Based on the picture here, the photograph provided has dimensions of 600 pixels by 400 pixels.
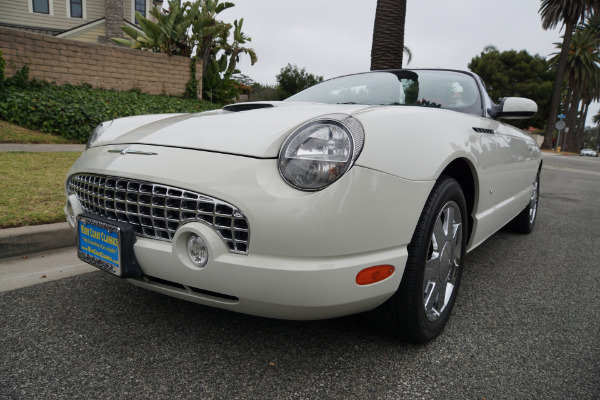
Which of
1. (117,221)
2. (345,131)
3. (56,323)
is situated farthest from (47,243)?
(345,131)

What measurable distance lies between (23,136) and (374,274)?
789 cm

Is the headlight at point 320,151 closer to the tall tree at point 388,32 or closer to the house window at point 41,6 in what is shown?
the tall tree at point 388,32

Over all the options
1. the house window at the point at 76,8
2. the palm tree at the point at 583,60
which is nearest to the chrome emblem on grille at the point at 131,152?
the house window at the point at 76,8

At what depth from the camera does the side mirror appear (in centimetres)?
281

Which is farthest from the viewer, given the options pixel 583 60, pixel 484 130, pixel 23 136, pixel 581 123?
pixel 581 123

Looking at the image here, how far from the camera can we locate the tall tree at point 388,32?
6.73 m

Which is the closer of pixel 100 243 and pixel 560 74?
pixel 100 243

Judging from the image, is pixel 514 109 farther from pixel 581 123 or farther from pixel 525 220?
pixel 581 123

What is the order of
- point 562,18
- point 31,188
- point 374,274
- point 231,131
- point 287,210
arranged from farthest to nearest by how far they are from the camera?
point 562,18 → point 31,188 → point 231,131 → point 374,274 → point 287,210

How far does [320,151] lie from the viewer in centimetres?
145

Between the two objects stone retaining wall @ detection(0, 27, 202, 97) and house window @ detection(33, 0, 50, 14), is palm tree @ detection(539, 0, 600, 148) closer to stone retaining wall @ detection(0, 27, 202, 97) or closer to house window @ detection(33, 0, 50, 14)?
stone retaining wall @ detection(0, 27, 202, 97)

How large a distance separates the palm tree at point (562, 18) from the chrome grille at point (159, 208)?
1334 inches

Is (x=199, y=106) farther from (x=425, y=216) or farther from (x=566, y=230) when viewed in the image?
(x=425, y=216)

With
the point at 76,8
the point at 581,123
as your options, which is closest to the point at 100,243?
the point at 76,8
